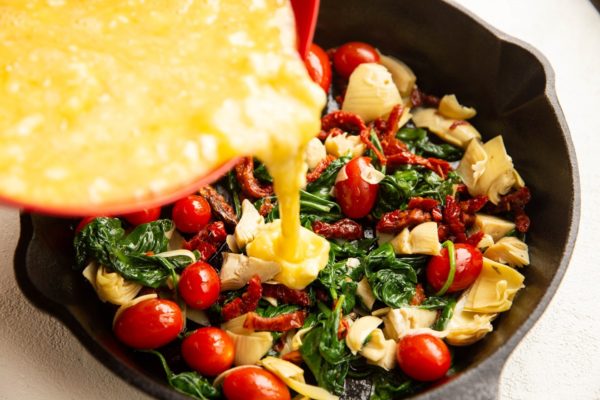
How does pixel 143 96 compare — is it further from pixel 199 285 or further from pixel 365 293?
Result: pixel 365 293

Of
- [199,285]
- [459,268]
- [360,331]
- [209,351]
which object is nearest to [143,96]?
[199,285]

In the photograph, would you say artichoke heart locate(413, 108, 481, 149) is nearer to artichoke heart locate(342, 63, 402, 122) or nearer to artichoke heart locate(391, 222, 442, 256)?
artichoke heart locate(342, 63, 402, 122)

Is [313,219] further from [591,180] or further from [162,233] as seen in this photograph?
[591,180]

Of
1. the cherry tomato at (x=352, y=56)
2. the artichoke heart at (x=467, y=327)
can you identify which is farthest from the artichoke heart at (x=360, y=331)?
the cherry tomato at (x=352, y=56)

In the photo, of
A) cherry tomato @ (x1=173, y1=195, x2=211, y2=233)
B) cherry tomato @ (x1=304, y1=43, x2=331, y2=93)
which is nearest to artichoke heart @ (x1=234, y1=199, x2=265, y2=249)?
cherry tomato @ (x1=173, y1=195, x2=211, y2=233)

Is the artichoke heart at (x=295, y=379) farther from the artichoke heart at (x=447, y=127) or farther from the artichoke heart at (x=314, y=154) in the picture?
the artichoke heart at (x=447, y=127)

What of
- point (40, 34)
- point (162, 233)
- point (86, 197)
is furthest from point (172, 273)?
point (40, 34)

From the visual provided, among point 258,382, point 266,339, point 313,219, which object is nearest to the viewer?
point 258,382
